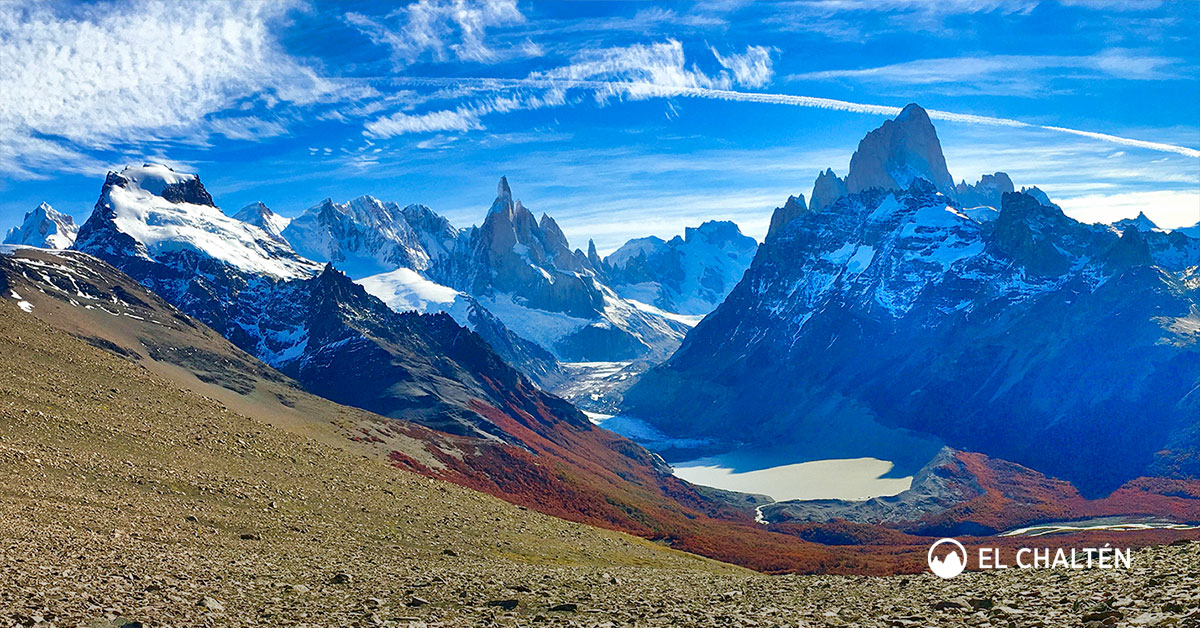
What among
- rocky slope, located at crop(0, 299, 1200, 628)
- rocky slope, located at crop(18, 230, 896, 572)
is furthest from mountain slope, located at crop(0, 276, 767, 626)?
rocky slope, located at crop(18, 230, 896, 572)

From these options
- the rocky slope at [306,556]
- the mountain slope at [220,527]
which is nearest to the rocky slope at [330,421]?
the mountain slope at [220,527]

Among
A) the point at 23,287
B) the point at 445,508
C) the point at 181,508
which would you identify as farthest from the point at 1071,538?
the point at 23,287

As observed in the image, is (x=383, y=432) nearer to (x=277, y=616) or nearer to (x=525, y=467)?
(x=525, y=467)

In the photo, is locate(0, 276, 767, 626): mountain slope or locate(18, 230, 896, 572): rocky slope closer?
locate(0, 276, 767, 626): mountain slope

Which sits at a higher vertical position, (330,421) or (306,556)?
(330,421)

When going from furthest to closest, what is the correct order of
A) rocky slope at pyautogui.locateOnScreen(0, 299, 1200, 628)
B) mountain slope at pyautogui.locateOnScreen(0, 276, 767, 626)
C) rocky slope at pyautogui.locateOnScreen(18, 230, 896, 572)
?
rocky slope at pyautogui.locateOnScreen(18, 230, 896, 572) < mountain slope at pyautogui.locateOnScreen(0, 276, 767, 626) < rocky slope at pyautogui.locateOnScreen(0, 299, 1200, 628)

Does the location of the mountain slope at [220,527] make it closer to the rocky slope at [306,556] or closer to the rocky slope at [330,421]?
the rocky slope at [306,556]

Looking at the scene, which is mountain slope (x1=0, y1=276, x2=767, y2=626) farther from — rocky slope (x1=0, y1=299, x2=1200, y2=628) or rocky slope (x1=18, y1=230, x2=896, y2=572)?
rocky slope (x1=18, y1=230, x2=896, y2=572)

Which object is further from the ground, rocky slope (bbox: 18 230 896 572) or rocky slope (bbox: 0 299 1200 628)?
rocky slope (bbox: 18 230 896 572)

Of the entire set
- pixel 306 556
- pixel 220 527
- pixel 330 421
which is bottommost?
pixel 306 556

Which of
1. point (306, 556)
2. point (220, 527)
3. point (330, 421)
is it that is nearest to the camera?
point (306, 556)

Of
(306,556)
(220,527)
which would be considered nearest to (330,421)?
(220,527)

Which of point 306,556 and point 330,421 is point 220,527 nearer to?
point 306,556

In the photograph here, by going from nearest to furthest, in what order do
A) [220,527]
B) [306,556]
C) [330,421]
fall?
[306,556] < [220,527] < [330,421]
